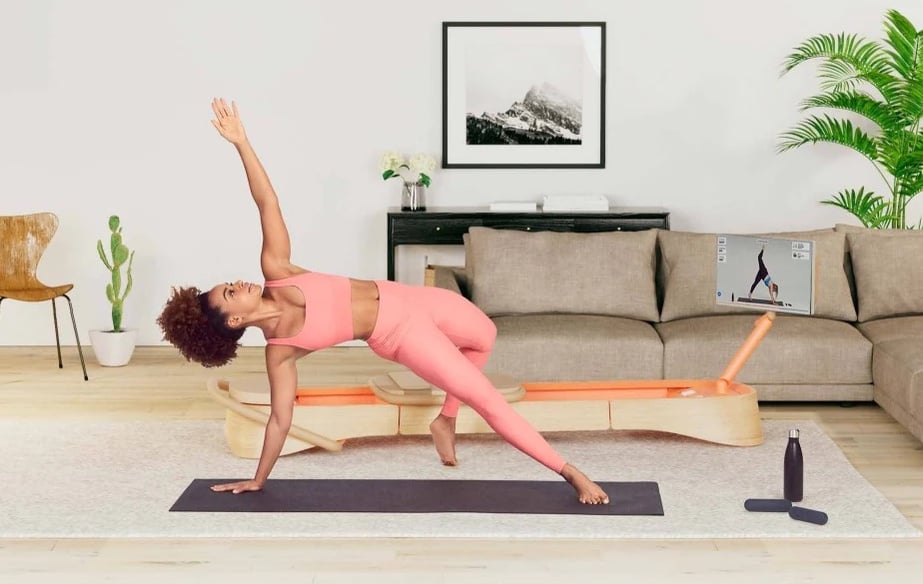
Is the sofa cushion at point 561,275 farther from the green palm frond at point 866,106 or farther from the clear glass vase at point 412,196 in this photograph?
the green palm frond at point 866,106

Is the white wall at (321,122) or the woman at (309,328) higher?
the white wall at (321,122)

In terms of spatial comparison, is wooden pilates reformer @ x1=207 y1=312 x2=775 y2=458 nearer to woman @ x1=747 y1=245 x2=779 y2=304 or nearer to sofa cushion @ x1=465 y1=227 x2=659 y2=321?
woman @ x1=747 y1=245 x2=779 y2=304

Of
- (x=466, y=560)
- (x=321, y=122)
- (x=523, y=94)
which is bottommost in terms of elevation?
(x=466, y=560)

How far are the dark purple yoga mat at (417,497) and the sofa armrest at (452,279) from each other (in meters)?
1.56

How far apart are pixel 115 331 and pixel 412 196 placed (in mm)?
1807

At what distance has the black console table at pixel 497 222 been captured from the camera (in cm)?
716

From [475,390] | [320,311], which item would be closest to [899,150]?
[475,390]

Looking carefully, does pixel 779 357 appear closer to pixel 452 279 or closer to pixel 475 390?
pixel 452 279

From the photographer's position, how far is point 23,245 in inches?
280

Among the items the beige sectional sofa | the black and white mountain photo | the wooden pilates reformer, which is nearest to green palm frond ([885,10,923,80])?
the beige sectional sofa

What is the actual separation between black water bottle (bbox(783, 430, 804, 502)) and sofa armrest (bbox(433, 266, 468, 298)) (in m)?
2.10

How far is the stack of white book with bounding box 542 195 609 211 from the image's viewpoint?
727cm

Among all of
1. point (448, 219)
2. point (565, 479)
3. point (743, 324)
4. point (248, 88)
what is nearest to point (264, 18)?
point (248, 88)

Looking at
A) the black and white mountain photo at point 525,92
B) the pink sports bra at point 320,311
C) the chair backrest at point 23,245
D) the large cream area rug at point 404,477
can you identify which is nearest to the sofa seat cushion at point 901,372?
the large cream area rug at point 404,477
